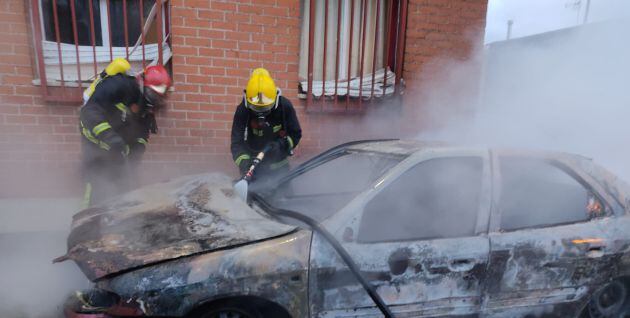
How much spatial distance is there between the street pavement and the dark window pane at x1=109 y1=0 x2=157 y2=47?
1.87 metres

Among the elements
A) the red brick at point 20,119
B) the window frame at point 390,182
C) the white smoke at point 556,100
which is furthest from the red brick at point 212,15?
the window frame at point 390,182

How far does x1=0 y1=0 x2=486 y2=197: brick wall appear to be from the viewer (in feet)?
12.9

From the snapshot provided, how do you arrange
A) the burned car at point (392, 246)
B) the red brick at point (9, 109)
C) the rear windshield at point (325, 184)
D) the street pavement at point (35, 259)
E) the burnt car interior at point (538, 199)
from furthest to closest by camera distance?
the red brick at point (9, 109) < the rear windshield at point (325, 184) < the street pavement at point (35, 259) < the burnt car interior at point (538, 199) < the burned car at point (392, 246)

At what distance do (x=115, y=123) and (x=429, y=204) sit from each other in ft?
8.85

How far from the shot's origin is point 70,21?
414 centimetres

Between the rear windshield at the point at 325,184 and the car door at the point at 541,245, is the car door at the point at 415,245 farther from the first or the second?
the rear windshield at the point at 325,184

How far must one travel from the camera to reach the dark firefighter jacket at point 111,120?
312cm

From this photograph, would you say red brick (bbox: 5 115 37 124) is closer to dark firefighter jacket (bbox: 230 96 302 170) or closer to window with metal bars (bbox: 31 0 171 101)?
window with metal bars (bbox: 31 0 171 101)

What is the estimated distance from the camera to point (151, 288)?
5.83 feet

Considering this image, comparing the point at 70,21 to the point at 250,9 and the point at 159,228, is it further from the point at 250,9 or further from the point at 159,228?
the point at 159,228

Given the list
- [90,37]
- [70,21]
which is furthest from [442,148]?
[70,21]

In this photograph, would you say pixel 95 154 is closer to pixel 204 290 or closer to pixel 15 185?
pixel 15 185

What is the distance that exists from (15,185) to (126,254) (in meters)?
3.15

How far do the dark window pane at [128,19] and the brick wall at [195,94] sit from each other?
1.56ft
